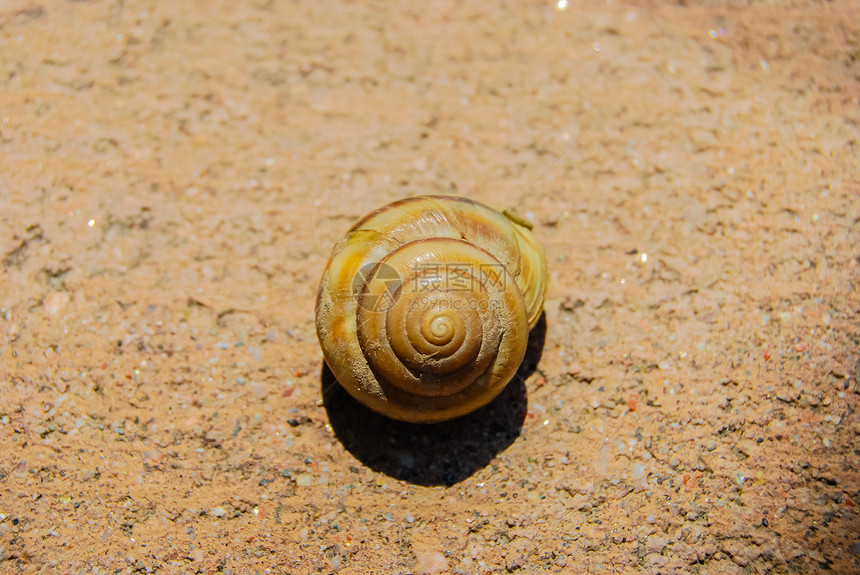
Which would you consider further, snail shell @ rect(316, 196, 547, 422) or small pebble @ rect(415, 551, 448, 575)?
small pebble @ rect(415, 551, 448, 575)

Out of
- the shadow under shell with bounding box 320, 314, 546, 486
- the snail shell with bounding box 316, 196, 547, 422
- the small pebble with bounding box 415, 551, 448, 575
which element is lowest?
the small pebble with bounding box 415, 551, 448, 575

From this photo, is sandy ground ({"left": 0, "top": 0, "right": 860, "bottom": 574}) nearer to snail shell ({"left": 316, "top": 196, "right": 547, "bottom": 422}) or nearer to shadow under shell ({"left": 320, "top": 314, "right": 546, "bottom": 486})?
shadow under shell ({"left": 320, "top": 314, "right": 546, "bottom": 486})

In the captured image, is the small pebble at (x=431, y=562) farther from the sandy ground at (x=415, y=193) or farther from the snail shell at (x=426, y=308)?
the snail shell at (x=426, y=308)

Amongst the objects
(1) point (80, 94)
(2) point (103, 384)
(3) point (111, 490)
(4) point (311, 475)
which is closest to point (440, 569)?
(4) point (311, 475)

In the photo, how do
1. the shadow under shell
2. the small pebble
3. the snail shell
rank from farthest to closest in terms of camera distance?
the shadow under shell → the small pebble → the snail shell

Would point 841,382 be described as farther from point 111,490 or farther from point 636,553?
point 111,490

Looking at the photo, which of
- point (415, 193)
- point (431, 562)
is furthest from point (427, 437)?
point (415, 193)

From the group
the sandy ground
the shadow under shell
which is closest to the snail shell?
the shadow under shell
